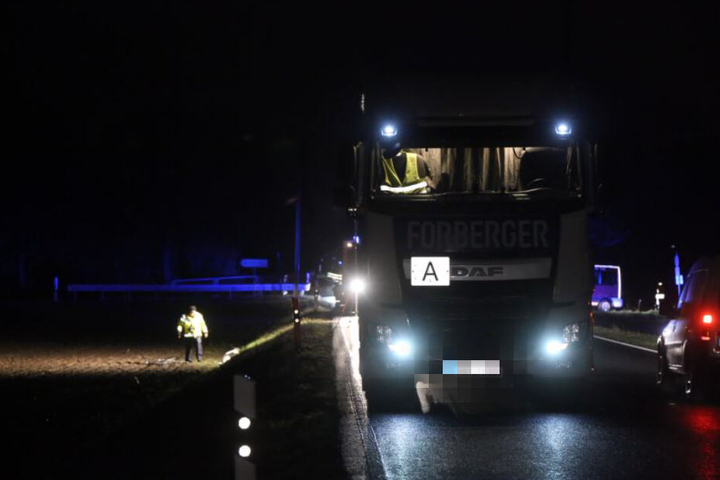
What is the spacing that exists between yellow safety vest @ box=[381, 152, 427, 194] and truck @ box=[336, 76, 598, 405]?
0.05ft

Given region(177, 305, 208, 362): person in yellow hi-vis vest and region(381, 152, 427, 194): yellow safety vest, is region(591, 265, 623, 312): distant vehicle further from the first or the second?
region(381, 152, 427, 194): yellow safety vest

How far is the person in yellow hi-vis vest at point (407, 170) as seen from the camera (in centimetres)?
1103

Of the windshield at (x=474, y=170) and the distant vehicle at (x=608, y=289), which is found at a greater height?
the windshield at (x=474, y=170)

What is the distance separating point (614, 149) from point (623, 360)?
10.5 metres

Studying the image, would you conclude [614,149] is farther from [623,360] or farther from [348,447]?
[623,360]

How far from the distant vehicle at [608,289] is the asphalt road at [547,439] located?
45.2 m

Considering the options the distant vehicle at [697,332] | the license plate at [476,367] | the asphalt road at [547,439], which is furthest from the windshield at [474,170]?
the distant vehicle at [697,332]

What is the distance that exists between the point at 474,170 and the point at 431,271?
4.38ft

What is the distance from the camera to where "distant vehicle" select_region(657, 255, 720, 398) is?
41.6ft

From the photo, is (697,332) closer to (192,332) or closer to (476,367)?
(476,367)

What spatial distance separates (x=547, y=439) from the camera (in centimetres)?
1030

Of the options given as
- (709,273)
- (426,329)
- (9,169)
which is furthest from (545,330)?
(9,169)

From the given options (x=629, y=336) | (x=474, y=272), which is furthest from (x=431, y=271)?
(x=629, y=336)

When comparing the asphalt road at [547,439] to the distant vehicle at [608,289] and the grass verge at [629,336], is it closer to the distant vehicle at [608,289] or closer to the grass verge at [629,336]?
the grass verge at [629,336]
